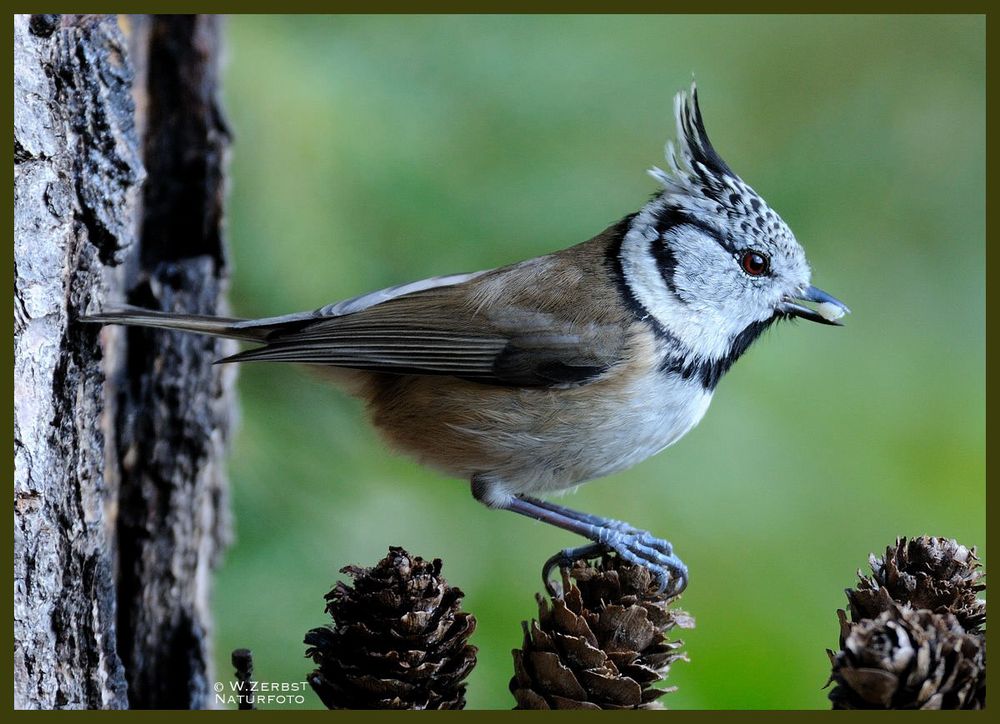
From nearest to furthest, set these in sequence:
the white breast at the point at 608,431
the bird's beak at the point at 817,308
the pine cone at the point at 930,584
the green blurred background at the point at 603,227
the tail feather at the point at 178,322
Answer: the pine cone at the point at 930,584, the tail feather at the point at 178,322, the white breast at the point at 608,431, the bird's beak at the point at 817,308, the green blurred background at the point at 603,227

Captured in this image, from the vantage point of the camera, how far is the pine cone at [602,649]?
1429 mm

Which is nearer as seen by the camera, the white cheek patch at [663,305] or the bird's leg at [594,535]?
the bird's leg at [594,535]

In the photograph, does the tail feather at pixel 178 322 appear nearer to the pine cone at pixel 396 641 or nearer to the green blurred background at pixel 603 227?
the green blurred background at pixel 603 227

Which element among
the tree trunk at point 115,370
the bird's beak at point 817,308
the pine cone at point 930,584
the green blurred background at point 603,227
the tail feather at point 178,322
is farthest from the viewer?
the green blurred background at point 603,227

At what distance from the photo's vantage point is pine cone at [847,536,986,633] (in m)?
1.36

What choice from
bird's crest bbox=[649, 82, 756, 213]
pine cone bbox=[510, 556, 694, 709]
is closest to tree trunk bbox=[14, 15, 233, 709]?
pine cone bbox=[510, 556, 694, 709]

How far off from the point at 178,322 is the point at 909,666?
146 cm

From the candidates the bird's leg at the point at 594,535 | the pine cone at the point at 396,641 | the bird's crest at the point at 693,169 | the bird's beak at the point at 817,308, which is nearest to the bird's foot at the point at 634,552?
the bird's leg at the point at 594,535

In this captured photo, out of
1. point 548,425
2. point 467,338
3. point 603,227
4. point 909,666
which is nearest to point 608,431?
point 548,425

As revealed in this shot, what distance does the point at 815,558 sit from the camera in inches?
84.1

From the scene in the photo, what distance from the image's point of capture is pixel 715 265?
2.10 metres

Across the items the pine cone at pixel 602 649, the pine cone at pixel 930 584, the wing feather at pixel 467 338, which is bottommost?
the pine cone at pixel 602 649

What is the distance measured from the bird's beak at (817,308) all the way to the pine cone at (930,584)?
0.73 m

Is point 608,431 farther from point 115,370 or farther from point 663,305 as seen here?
point 115,370
